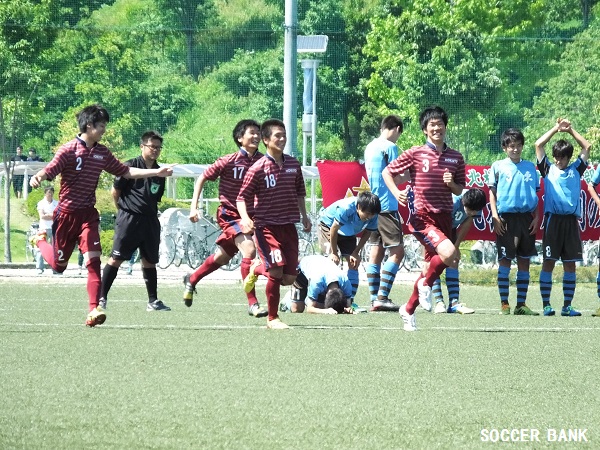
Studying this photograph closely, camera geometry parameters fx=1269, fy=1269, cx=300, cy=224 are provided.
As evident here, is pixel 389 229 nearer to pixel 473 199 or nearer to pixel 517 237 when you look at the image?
pixel 473 199

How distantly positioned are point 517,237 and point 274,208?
12.6 ft

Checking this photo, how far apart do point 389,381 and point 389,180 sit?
383 cm

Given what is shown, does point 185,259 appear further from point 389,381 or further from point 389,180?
point 389,381

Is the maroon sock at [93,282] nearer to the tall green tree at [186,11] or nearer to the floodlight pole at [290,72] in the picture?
the floodlight pole at [290,72]

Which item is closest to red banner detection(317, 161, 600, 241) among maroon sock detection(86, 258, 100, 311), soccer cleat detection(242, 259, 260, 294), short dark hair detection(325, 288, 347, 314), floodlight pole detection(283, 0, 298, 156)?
floodlight pole detection(283, 0, 298, 156)

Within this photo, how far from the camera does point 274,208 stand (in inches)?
428

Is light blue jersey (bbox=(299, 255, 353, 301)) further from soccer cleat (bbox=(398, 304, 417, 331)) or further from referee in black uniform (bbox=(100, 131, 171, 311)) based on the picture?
soccer cleat (bbox=(398, 304, 417, 331))

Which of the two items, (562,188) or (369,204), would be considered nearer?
(369,204)

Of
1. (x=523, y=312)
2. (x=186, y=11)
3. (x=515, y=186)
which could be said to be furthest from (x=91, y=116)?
Result: (x=186, y=11)

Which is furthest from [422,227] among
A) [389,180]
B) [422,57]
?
[422,57]

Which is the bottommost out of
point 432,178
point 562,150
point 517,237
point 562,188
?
point 517,237

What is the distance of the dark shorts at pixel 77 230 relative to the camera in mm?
10953

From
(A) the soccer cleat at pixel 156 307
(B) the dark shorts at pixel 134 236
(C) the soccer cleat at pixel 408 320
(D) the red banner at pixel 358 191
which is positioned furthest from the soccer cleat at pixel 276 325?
(D) the red banner at pixel 358 191

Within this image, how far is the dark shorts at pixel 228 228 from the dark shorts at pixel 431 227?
2.23 metres
